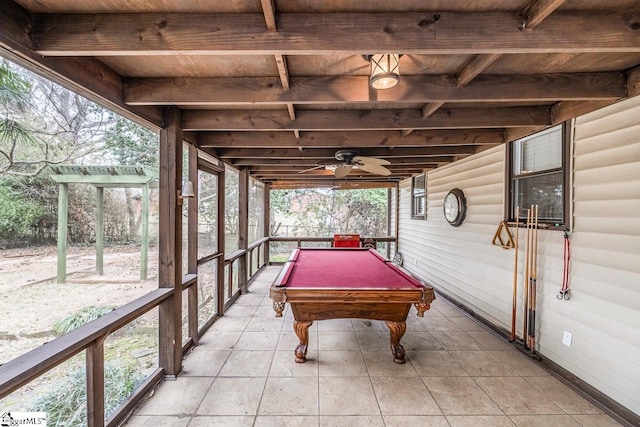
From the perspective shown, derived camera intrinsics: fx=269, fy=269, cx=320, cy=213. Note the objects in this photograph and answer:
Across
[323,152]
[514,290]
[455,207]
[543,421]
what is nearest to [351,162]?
[323,152]

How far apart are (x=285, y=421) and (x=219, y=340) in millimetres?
1575

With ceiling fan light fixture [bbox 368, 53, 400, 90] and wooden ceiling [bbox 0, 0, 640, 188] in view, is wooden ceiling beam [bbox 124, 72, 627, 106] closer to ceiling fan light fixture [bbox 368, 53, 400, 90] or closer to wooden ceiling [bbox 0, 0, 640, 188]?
wooden ceiling [bbox 0, 0, 640, 188]

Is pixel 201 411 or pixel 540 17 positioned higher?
pixel 540 17

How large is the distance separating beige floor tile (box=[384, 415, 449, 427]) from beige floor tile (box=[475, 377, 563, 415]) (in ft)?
1.87

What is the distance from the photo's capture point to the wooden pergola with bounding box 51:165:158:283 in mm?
1646

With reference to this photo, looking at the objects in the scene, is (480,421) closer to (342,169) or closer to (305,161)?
(342,169)

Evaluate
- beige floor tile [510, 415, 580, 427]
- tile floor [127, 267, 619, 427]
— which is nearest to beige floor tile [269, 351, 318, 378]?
tile floor [127, 267, 619, 427]

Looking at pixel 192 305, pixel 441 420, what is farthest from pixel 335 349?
pixel 192 305

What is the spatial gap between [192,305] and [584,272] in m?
3.95

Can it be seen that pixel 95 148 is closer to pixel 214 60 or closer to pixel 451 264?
pixel 214 60

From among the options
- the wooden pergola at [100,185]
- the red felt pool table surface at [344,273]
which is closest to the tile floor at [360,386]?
the red felt pool table surface at [344,273]

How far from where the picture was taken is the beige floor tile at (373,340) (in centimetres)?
315

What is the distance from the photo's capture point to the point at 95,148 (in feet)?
6.37

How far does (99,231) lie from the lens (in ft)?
6.28
